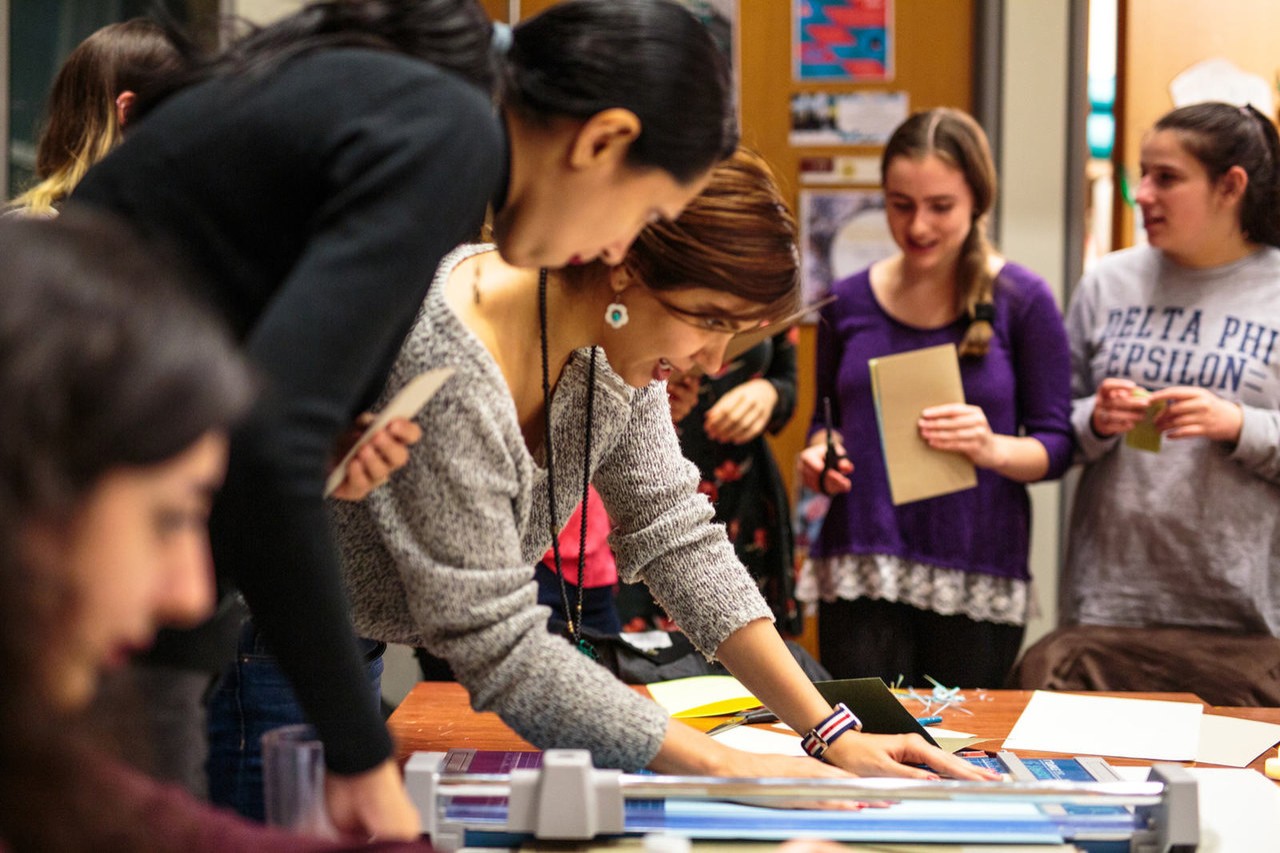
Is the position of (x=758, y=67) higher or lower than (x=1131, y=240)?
higher


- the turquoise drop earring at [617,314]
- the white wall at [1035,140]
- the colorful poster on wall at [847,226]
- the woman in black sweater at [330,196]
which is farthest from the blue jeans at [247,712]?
the white wall at [1035,140]

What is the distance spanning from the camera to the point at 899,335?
→ 2.43 metres

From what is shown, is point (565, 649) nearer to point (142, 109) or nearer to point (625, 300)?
point (625, 300)

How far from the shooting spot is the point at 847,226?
11.6ft

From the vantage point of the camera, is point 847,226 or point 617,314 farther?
point 847,226

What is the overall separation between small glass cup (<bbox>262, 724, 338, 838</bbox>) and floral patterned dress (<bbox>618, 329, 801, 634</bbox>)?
5.12 feet

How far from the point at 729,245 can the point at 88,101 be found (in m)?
1.09

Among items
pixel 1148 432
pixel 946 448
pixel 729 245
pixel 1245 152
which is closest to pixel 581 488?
pixel 729 245

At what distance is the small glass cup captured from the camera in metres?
0.87

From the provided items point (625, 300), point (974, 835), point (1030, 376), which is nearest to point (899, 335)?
point (1030, 376)

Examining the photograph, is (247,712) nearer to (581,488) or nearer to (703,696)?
(581,488)

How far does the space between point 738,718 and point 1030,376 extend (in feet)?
3.55

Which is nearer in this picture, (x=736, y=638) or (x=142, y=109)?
(x=142, y=109)

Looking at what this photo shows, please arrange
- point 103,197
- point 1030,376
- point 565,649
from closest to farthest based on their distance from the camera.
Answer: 1. point 103,197
2. point 565,649
3. point 1030,376
